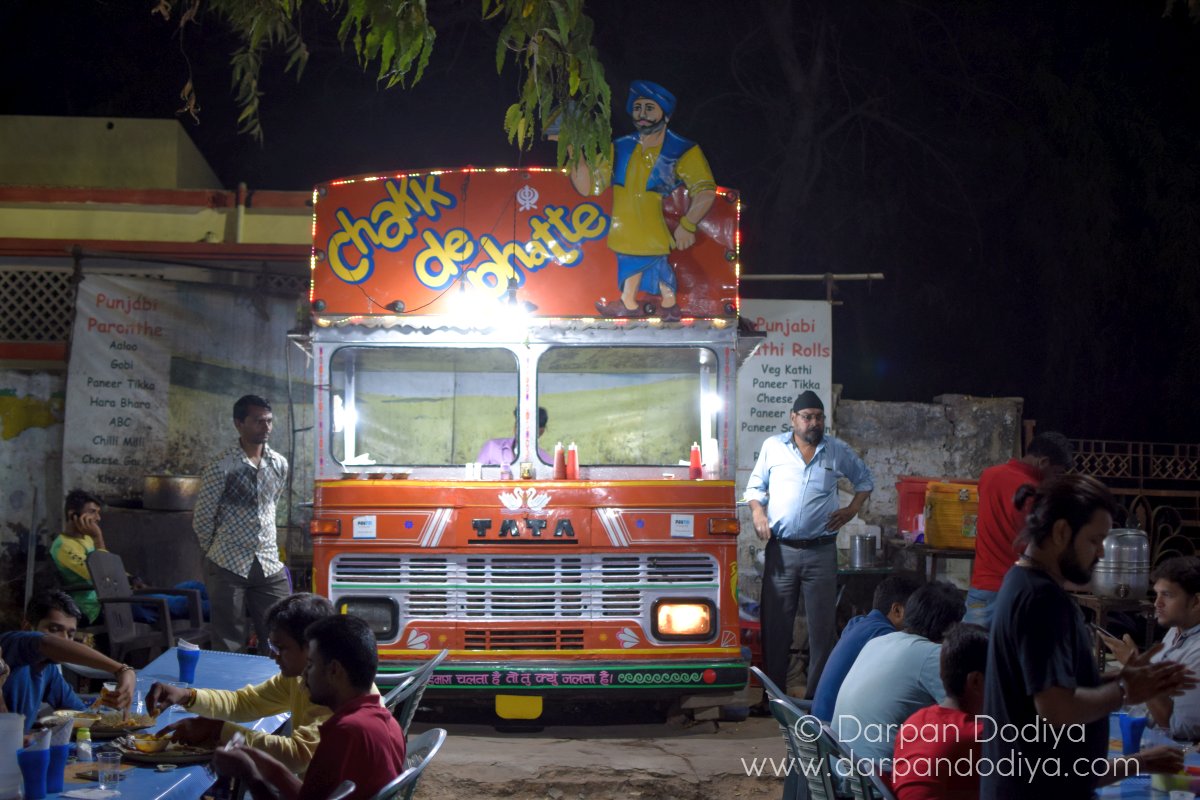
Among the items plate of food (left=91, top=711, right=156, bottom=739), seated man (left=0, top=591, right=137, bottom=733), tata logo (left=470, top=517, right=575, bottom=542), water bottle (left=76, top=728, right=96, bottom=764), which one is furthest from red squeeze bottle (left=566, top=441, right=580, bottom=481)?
water bottle (left=76, top=728, right=96, bottom=764)

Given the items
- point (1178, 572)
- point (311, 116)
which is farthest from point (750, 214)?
point (1178, 572)

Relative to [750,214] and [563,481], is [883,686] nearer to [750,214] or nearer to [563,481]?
[563,481]

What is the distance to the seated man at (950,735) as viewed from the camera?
3.76 metres

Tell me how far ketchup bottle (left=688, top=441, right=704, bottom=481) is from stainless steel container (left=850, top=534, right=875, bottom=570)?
2647 millimetres

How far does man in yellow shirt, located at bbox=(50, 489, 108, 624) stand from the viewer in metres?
8.19

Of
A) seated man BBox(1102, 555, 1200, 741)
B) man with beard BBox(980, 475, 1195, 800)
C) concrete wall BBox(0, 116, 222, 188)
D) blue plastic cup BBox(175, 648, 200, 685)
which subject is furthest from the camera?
concrete wall BBox(0, 116, 222, 188)

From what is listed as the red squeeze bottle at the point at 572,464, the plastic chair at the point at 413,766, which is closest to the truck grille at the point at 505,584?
the red squeeze bottle at the point at 572,464

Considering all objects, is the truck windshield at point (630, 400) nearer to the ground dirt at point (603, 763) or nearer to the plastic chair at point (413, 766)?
the ground dirt at point (603, 763)

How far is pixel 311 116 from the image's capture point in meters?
17.9

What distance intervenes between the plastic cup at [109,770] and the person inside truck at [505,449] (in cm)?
401

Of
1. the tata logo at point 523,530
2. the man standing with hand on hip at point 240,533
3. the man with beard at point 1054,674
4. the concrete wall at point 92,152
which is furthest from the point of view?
the concrete wall at point 92,152

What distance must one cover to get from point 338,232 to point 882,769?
4796 millimetres

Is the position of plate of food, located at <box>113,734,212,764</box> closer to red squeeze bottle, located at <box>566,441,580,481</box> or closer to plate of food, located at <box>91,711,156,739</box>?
plate of food, located at <box>91,711,156,739</box>

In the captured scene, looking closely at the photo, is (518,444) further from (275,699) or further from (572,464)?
(275,699)
